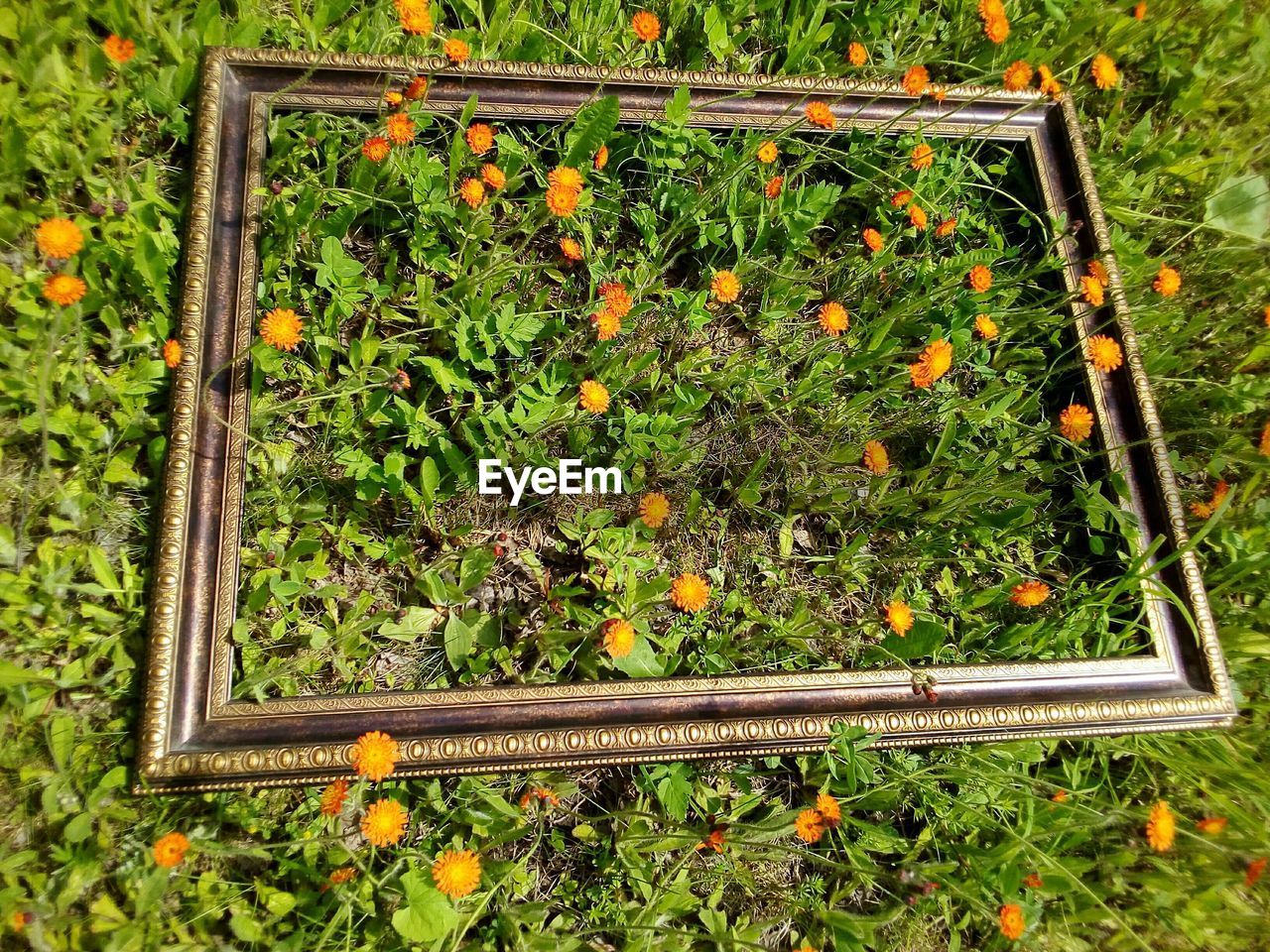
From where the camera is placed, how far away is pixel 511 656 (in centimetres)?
148

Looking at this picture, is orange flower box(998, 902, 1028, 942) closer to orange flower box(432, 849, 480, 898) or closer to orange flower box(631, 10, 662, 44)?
orange flower box(432, 849, 480, 898)

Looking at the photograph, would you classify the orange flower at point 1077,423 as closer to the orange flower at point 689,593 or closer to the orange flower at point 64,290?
the orange flower at point 689,593

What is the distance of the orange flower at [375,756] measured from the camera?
3.97ft

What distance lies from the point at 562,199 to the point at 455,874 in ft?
4.28

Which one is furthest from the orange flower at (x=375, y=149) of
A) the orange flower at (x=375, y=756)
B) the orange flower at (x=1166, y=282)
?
the orange flower at (x=1166, y=282)

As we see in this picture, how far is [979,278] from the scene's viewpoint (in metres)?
1.73

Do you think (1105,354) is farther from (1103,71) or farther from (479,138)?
(479,138)

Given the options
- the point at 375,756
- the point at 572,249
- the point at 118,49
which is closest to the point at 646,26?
the point at 572,249

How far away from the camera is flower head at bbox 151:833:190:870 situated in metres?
1.26

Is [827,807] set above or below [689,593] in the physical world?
below

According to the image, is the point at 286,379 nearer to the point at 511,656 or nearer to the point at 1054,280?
the point at 511,656

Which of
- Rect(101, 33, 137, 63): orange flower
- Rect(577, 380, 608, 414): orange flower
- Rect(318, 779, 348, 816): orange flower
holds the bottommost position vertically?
Rect(318, 779, 348, 816): orange flower

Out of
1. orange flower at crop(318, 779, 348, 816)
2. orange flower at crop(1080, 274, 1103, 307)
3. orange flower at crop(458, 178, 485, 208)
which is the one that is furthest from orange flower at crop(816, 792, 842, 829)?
orange flower at crop(458, 178, 485, 208)

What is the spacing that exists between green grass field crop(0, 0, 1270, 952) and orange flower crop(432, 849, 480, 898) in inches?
2.1
